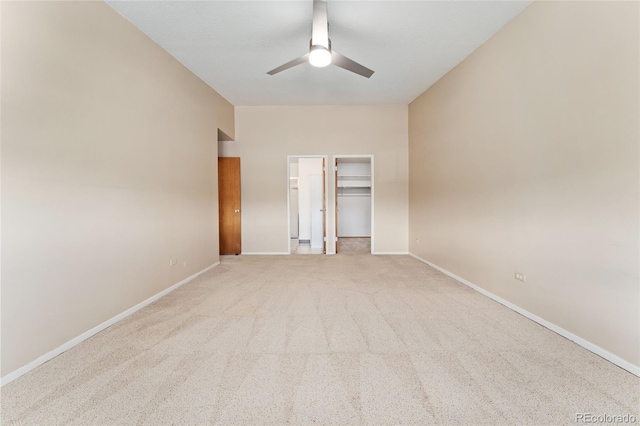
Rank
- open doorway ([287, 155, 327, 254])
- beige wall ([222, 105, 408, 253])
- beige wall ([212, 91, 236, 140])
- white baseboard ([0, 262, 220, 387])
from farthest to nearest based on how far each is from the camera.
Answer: open doorway ([287, 155, 327, 254]) → beige wall ([222, 105, 408, 253]) → beige wall ([212, 91, 236, 140]) → white baseboard ([0, 262, 220, 387])

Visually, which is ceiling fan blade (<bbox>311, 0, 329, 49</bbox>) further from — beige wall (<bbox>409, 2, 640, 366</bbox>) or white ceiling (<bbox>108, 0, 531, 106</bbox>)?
beige wall (<bbox>409, 2, 640, 366</bbox>)

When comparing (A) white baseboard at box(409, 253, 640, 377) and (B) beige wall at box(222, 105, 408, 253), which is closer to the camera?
(A) white baseboard at box(409, 253, 640, 377)

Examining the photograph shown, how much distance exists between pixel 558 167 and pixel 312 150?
161 inches

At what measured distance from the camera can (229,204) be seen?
18.4 ft

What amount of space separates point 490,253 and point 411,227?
238 centimetres

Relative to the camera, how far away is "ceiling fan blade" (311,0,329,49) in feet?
7.91

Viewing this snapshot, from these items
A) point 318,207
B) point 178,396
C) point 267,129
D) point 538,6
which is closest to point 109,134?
point 178,396

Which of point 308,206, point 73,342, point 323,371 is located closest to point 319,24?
point 323,371

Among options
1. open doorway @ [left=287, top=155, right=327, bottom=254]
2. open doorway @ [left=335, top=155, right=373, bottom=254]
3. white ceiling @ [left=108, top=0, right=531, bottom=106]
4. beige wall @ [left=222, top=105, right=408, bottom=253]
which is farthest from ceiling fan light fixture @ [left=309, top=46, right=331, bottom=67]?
open doorway @ [left=335, top=155, right=373, bottom=254]

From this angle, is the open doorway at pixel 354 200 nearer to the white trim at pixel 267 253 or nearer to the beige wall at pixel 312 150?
the beige wall at pixel 312 150

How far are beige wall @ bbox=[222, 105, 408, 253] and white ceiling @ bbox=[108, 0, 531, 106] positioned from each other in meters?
1.06

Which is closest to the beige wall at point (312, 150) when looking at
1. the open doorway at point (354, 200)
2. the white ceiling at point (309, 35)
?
A: the white ceiling at point (309, 35)

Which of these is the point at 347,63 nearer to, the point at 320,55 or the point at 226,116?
the point at 320,55

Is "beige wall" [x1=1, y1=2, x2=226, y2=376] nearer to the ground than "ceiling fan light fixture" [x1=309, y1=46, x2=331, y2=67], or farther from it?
nearer to the ground
